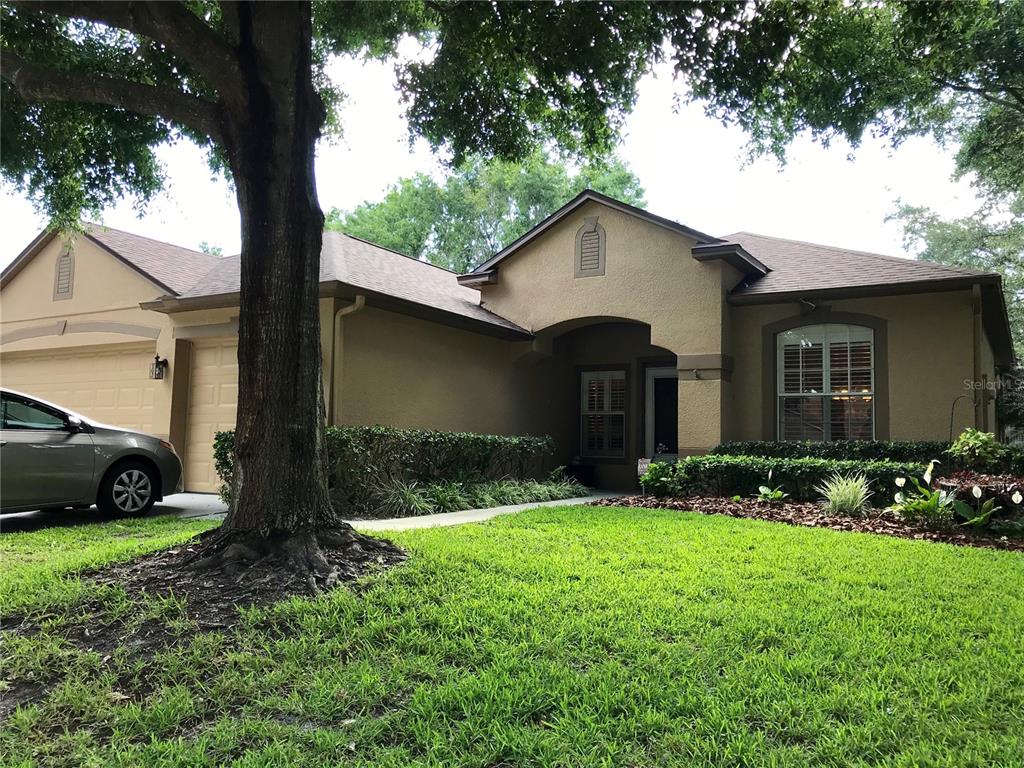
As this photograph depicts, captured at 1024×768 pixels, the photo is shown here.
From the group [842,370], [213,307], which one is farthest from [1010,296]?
[213,307]

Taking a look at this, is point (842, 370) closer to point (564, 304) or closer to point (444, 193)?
point (564, 304)

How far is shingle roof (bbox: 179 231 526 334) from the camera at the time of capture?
34.9 feet

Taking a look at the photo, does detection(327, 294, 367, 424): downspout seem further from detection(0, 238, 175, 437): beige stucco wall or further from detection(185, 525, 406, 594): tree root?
detection(185, 525, 406, 594): tree root

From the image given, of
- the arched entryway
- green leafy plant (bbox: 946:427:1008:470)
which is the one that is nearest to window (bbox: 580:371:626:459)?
the arched entryway

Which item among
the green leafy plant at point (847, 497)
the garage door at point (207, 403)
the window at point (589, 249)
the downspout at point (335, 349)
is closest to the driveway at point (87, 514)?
the garage door at point (207, 403)

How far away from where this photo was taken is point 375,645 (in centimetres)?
368

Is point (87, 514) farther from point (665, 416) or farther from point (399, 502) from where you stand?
point (665, 416)

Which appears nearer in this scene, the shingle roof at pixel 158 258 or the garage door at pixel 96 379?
the garage door at pixel 96 379

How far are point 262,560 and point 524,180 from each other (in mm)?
31137

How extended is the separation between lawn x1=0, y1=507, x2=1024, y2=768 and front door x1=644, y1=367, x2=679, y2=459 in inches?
347

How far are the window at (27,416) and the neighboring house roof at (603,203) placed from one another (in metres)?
7.70

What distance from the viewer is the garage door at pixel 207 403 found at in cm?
1116

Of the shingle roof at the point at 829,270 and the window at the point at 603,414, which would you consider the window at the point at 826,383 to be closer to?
the shingle roof at the point at 829,270

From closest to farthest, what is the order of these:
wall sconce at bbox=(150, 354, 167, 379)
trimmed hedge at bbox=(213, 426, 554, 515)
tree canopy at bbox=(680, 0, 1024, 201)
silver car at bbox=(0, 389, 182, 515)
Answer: tree canopy at bbox=(680, 0, 1024, 201)
silver car at bbox=(0, 389, 182, 515)
trimmed hedge at bbox=(213, 426, 554, 515)
wall sconce at bbox=(150, 354, 167, 379)
